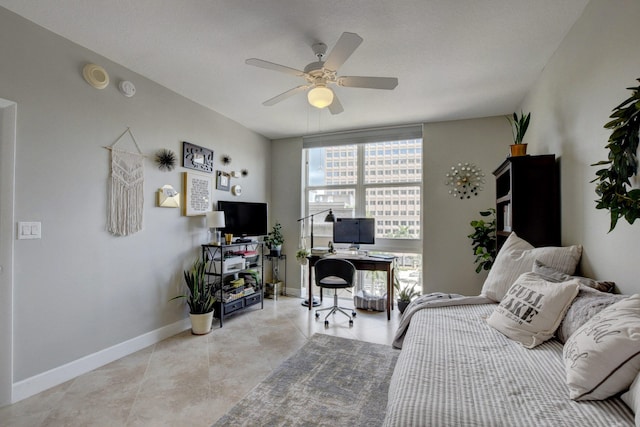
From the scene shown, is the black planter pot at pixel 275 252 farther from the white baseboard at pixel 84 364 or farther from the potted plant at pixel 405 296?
the potted plant at pixel 405 296

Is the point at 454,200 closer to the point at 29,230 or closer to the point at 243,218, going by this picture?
the point at 243,218

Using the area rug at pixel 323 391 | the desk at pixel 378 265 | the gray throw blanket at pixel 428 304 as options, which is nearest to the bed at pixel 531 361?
the gray throw blanket at pixel 428 304

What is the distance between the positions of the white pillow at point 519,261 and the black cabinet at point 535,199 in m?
0.17

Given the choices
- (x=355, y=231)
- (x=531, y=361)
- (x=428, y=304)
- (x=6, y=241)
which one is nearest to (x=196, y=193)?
(x=6, y=241)

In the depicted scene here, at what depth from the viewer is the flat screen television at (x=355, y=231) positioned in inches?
165

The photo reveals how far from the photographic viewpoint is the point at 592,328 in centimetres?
111

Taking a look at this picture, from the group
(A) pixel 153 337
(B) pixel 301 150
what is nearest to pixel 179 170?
(A) pixel 153 337

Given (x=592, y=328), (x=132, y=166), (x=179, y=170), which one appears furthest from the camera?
(x=179, y=170)

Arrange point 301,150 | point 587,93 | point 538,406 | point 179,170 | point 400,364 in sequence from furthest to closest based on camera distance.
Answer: point 301,150 < point 179,170 < point 587,93 < point 400,364 < point 538,406

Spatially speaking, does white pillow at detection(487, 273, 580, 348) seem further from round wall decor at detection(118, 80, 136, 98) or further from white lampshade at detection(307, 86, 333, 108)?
round wall decor at detection(118, 80, 136, 98)

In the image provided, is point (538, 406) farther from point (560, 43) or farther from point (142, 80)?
point (142, 80)

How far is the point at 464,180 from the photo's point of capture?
3.87 metres

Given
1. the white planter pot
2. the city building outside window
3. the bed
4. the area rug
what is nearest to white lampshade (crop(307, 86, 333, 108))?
the bed

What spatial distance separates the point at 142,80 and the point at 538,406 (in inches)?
141
